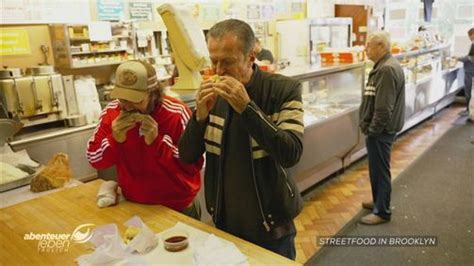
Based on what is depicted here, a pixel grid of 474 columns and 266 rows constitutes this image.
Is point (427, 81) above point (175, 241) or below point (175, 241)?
below

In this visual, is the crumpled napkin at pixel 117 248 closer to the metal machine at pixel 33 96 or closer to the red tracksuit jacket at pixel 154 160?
the red tracksuit jacket at pixel 154 160

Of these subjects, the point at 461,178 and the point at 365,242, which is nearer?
the point at 365,242

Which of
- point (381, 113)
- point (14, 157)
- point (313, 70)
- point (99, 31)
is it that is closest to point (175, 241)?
point (14, 157)

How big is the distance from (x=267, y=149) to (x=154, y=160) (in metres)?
Answer: 0.63

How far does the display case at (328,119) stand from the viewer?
3.96 metres

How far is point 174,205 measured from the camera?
1873mm

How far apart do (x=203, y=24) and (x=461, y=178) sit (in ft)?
12.2

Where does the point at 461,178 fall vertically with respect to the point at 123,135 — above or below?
below

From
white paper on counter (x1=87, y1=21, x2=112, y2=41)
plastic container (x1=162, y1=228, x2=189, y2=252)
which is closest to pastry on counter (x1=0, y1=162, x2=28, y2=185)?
plastic container (x1=162, y1=228, x2=189, y2=252)

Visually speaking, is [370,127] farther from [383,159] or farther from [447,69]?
[447,69]

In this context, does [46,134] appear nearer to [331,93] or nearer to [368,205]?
[368,205]

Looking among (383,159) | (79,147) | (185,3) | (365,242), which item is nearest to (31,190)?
(79,147)

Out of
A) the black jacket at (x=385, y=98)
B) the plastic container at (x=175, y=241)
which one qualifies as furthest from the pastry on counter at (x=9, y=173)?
the black jacket at (x=385, y=98)

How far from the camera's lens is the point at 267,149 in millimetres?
1406
